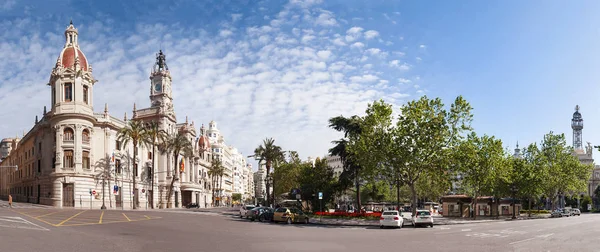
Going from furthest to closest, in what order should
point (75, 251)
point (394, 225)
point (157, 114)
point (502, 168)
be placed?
point (157, 114), point (502, 168), point (394, 225), point (75, 251)

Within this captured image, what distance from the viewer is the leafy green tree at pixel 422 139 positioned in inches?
1673

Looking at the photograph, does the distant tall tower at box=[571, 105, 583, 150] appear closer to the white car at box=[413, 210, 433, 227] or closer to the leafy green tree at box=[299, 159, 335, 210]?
the leafy green tree at box=[299, 159, 335, 210]

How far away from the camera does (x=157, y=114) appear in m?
84.5

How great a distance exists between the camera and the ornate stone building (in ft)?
215

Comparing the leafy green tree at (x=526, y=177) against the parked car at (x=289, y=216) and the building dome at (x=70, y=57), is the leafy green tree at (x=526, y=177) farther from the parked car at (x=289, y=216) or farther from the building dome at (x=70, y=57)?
the building dome at (x=70, y=57)

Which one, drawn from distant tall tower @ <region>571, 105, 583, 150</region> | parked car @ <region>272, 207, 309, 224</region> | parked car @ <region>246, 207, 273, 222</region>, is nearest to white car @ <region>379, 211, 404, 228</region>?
parked car @ <region>272, 207, 309, 224</region>

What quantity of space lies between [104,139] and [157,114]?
14162 millimetres

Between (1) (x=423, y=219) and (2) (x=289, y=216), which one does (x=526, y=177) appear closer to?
(1) (x=423, y=219)

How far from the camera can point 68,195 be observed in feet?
213

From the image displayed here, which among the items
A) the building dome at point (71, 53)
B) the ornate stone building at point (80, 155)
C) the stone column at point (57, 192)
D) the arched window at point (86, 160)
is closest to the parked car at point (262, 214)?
the ornate stone building at point (80, 155)

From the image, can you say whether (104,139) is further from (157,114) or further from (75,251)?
(75,251)

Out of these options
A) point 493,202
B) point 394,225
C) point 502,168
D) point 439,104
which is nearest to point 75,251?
point 394,225

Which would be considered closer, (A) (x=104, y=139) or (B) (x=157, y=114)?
(A) (x=104, y=139)

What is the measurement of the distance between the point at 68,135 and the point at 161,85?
85.2ft
